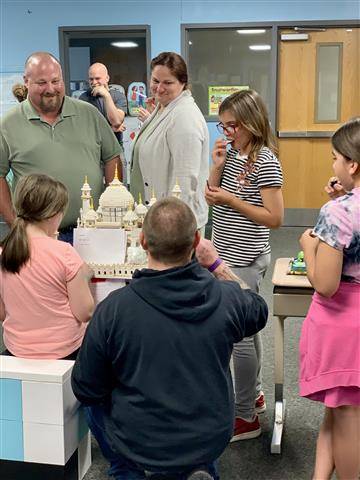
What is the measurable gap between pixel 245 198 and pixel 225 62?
459cm

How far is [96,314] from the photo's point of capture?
4.38 feet

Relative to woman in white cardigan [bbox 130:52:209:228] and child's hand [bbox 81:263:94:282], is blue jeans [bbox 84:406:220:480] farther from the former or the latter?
woman in white cardigan [bbox 130:52:209:228]

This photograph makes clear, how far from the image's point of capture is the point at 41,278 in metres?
1.75

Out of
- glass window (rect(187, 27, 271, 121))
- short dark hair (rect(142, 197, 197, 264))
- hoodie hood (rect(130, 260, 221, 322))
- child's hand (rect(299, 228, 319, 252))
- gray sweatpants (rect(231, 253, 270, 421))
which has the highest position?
glass window (rect(187, 27, 271, 121))

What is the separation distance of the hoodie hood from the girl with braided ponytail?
0.52m

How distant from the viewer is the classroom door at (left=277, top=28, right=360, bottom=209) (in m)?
6.08

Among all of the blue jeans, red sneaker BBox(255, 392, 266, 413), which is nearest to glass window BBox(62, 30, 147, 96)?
red sneaker BBox(255, 392, 266, 413)

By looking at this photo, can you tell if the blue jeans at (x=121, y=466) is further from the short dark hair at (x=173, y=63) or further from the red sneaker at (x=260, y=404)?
the short dark hair at (x=173, y=63)

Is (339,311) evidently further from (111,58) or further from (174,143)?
(111,58)

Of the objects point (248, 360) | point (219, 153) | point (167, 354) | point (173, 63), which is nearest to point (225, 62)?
point (173, 63)

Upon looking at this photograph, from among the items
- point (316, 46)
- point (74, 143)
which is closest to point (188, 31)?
point (316, 46)

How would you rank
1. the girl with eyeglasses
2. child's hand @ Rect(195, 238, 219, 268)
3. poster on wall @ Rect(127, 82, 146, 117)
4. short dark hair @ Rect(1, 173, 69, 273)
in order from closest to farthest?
1. child's hand @ Rect(195, 238, 219, 268)
2. short dark hair @ Rect(1, 173, 69, 273)
3. the girl with eyeglasses
4. poster on wall @ Rect(127, 82, 146, 117)

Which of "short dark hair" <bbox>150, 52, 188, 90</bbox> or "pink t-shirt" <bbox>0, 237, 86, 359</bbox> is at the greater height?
"short dark hair" <bbox>150, 52, 188, 90</bbox>

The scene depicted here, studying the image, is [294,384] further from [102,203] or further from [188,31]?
[188,31]
